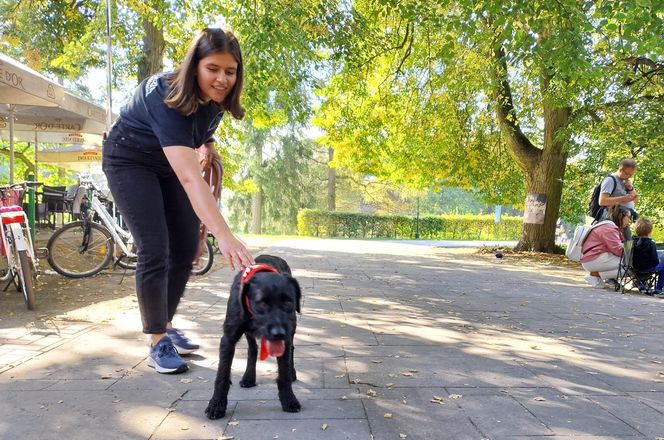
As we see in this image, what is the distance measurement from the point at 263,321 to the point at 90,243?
572cm

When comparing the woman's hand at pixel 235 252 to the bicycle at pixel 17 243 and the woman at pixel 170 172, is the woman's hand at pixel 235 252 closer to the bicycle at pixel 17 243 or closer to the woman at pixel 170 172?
the woman at pixel 170 172

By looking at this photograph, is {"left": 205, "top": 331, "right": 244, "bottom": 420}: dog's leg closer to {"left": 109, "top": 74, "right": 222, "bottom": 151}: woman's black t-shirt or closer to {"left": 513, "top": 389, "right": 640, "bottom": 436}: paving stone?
{"left": 109, "top": 74, "right": 222, "bottom": 151}: woman's black t-shirt

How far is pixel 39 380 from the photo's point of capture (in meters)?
2.78

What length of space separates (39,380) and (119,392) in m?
0.55

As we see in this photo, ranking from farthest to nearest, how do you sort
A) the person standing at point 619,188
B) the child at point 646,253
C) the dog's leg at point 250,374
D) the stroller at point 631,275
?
1. the person standing at point 619,188
2. the stroller at point 631,275
3. the child at point 646,253
4. the dog's leg at point 250,374

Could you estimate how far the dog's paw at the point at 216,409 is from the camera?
89.7 inches

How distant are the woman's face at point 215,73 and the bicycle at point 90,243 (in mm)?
4525

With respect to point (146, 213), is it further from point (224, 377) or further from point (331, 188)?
point (331, 188)

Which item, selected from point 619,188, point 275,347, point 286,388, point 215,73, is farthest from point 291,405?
point 619,188

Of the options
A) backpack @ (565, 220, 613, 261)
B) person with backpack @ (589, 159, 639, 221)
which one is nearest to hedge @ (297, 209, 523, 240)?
backpack @ (565, 220, 613, 261)

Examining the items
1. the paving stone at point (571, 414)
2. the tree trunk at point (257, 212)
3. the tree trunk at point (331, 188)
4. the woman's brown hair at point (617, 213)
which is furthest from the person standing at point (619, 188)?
the tree trunk at point (257, 212)

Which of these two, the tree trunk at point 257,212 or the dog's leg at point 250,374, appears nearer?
the dog's leg at point 250,374

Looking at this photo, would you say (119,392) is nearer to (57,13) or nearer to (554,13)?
(554,13)

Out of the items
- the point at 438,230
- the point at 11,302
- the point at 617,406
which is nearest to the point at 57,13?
the point at 11,302
